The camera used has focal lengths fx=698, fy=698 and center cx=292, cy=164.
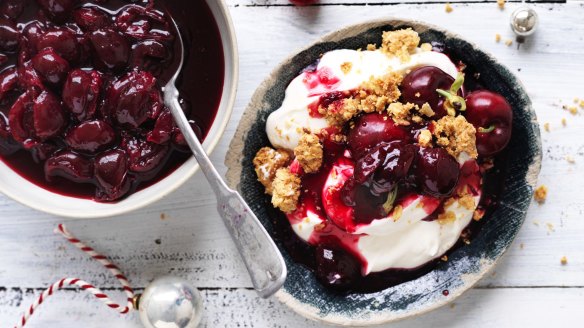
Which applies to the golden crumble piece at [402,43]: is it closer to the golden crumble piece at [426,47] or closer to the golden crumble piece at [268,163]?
the golden crumble piece at [426,47]

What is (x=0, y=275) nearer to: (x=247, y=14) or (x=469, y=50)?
(x=247, y=14)

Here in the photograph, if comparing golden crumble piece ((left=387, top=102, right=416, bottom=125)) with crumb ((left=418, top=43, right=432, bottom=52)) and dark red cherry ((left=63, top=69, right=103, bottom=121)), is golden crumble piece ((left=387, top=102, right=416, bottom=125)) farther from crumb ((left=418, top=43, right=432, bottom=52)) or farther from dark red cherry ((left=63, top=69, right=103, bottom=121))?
dark red cherry ((left=63, top=69, right=103, bottom=121))

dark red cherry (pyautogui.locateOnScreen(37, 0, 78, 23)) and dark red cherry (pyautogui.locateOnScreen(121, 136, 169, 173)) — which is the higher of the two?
dark red cherry (pyautogui.locateOnScreen(37, 0, 78, 23))

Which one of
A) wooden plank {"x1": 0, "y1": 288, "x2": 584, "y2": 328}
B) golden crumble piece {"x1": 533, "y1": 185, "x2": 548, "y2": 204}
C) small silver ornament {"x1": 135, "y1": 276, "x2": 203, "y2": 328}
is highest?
golden crumble piece {"x1": 533, "y1": 185, "x2": 548, "y2": 204}

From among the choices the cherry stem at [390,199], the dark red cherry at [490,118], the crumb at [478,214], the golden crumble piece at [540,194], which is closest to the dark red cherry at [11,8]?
the cherry stem at [390,199]

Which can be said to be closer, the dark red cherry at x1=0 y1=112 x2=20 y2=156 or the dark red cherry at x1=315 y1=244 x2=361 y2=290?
the dark red cherry at x1=0 y1=112 x2=20 y2=156

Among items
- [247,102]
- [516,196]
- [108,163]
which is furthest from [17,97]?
[516,196]

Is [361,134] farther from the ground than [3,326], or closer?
farther from the ground

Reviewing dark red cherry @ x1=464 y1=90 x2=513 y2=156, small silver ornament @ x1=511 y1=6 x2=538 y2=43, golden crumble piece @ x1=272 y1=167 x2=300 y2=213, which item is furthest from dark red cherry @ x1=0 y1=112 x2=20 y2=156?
small silver ornament @ x1=511 y1=6 x2=538 y2=43

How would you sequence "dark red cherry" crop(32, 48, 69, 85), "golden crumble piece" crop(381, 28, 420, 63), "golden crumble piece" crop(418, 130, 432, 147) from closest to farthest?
"dark red cherry" crop(32, 48, 69, 85) → "golden crumble piece" crop(418, 130, 432, 147) → "golden crumble piece" crop(381, 28, 420, 63)
